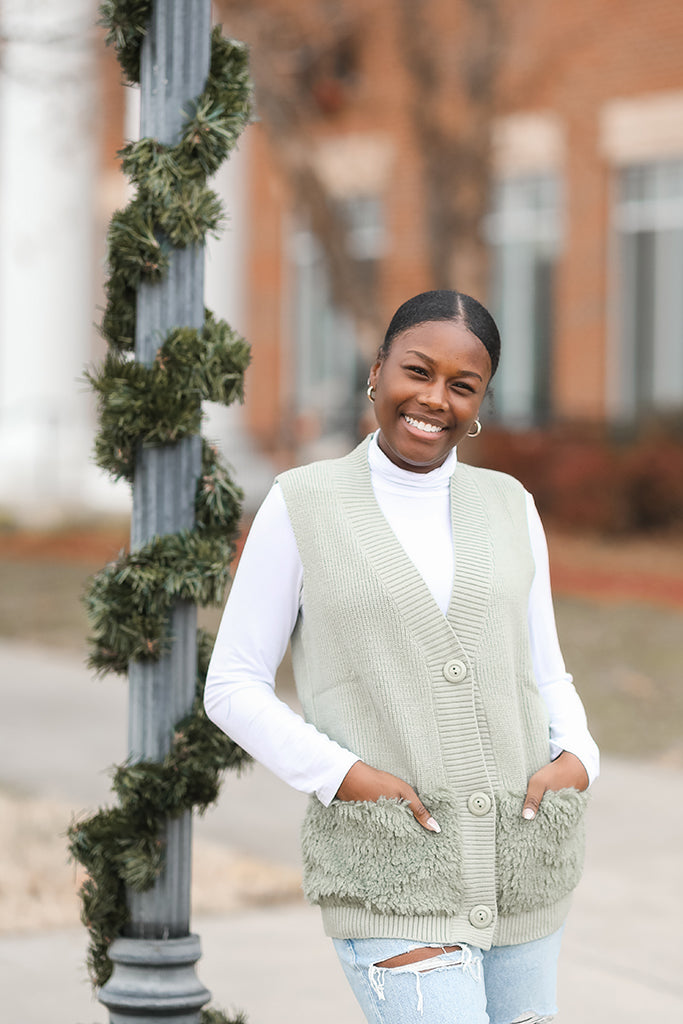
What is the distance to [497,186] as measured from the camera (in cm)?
1808

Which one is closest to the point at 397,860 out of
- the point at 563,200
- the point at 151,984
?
the point at 151,984

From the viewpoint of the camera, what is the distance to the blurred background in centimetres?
1297

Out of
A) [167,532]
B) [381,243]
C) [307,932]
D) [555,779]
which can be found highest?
[381,243]

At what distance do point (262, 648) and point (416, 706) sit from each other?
276 millimetres

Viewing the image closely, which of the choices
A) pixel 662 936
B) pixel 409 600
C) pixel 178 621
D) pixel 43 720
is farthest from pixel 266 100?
pixel 409 600

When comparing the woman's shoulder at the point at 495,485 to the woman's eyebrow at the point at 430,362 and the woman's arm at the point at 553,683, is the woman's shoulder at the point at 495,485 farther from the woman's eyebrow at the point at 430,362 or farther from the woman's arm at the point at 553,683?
the woman's eyebrow at the point at 430,362

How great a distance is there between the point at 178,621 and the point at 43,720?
223 inches

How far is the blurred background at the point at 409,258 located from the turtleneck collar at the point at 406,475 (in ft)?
27.0

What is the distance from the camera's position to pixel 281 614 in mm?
2607

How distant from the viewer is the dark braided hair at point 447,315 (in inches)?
104

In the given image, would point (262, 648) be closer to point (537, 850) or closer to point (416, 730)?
point (416, 730)

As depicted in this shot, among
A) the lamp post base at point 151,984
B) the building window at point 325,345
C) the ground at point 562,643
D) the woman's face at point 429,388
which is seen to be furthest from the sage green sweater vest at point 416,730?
the building window at point 325,345

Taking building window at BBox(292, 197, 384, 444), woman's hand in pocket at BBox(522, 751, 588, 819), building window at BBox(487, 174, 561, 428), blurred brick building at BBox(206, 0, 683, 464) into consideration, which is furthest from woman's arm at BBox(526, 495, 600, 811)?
building window at BBox(292, 197, 384, 444)

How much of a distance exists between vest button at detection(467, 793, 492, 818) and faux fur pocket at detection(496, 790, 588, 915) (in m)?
0.05
